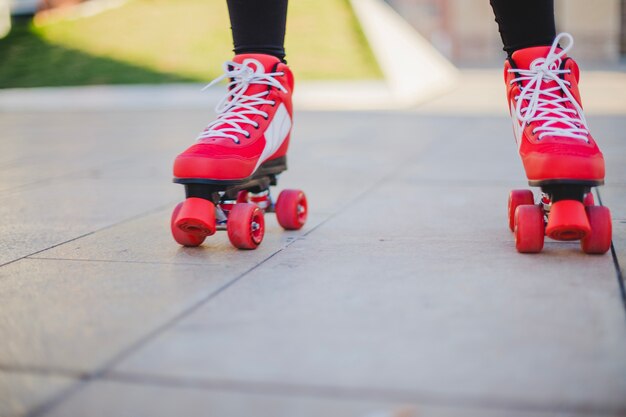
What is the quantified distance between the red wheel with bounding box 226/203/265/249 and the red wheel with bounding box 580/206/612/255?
66 centimetres

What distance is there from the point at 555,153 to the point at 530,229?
0.51 ft

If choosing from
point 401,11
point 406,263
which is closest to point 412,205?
point 406,263

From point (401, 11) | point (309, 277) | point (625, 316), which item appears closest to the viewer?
point (625, 316)

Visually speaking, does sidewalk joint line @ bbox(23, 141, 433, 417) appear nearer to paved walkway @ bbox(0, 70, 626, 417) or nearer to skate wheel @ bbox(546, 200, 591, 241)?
paved walkway @ bbox(0, 70, 626, 417)

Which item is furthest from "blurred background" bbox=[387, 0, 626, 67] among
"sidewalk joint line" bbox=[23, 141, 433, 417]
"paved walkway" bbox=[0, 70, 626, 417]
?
"sidewalk joint line" bbox=[23, 141, 433, 417]

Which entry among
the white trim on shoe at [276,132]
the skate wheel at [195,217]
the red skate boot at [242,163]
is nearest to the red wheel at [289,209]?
the red skate boot at [242,163]

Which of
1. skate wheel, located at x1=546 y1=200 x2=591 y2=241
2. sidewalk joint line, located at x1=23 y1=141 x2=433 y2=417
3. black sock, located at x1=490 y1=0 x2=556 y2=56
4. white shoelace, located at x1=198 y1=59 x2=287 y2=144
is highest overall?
black sock, located at x1=490 y1=0 x2=556 y2=56

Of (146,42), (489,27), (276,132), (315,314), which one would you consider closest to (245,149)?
(276,132)

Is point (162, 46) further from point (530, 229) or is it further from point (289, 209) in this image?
point (530, 229)

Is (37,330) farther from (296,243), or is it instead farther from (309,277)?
(296,243)

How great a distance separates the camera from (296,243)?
1794 millimetres

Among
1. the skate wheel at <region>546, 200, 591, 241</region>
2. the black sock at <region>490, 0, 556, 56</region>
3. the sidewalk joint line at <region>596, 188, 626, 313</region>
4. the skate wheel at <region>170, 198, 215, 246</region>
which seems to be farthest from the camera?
the black sock at <region>490, 0, 556, 56</region>

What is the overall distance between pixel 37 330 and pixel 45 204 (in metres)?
1.28

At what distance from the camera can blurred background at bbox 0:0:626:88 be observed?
28.3 ft
